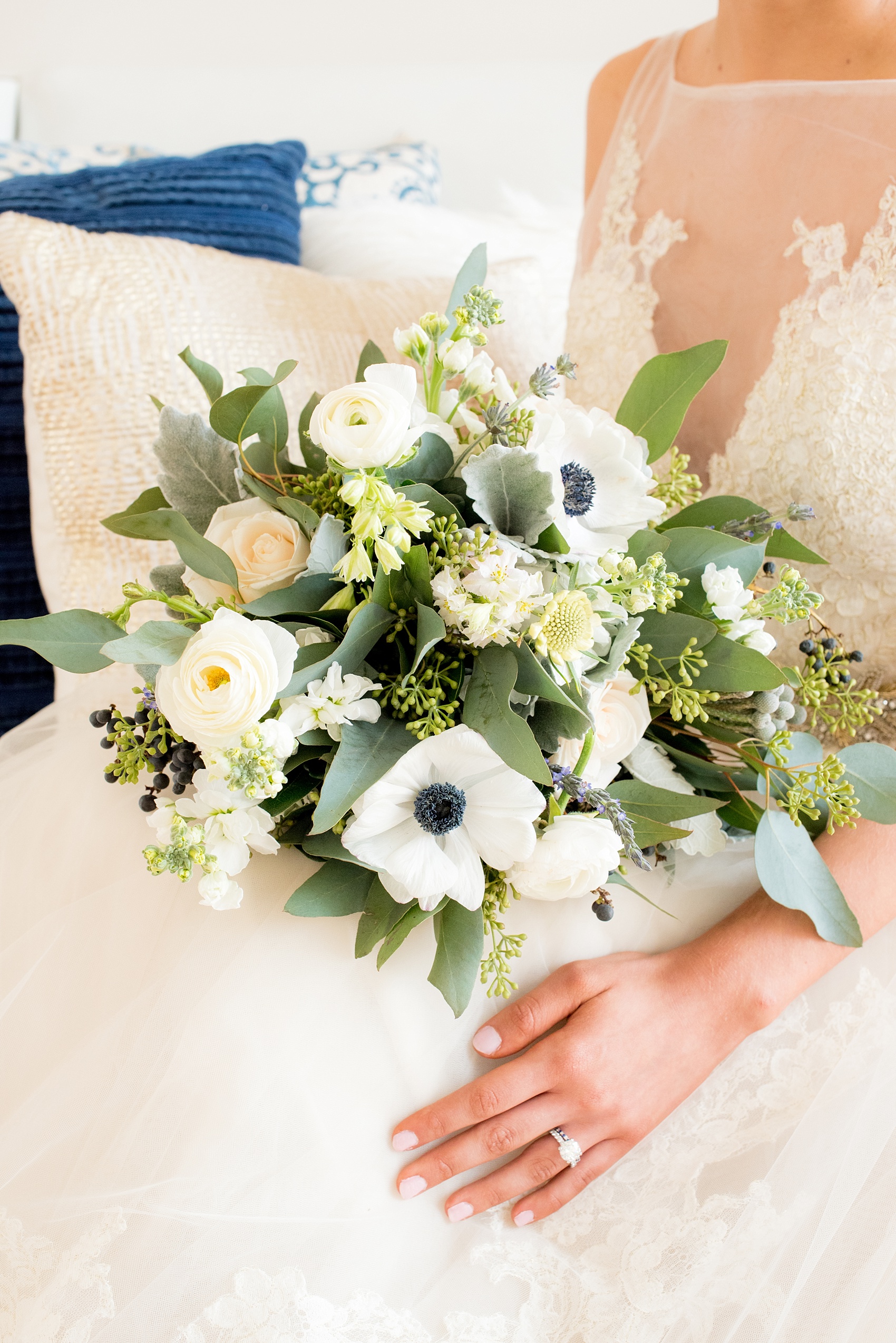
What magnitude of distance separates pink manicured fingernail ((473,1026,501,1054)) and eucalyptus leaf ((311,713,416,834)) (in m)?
0.22

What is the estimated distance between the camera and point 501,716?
20.8 inches

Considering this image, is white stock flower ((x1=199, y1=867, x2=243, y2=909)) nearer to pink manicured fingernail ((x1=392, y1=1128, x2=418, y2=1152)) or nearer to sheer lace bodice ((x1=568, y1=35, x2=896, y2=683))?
pink manicured fingernail ((x1=392, y1=1128, x2=418, y2=1152))

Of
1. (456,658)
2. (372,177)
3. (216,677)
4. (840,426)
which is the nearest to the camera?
(216,677)

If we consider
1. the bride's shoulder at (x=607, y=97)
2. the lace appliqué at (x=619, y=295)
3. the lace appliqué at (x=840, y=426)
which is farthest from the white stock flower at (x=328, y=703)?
the bride's shoulder at (x=607, y=97)

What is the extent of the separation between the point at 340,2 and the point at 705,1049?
1.92m

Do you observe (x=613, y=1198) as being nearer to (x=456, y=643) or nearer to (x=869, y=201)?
(x=456, y=643)

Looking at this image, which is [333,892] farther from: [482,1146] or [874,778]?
[874,778]

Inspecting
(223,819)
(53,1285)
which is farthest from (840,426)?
(53,1285)

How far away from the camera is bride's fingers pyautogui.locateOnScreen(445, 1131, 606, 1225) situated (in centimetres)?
61

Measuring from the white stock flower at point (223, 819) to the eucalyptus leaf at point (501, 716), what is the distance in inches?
5.8

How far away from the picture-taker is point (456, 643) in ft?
1.86

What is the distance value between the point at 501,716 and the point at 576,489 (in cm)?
17

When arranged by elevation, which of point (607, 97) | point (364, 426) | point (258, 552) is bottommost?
point (258, 552)

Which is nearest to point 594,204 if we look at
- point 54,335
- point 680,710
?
point 54,335
